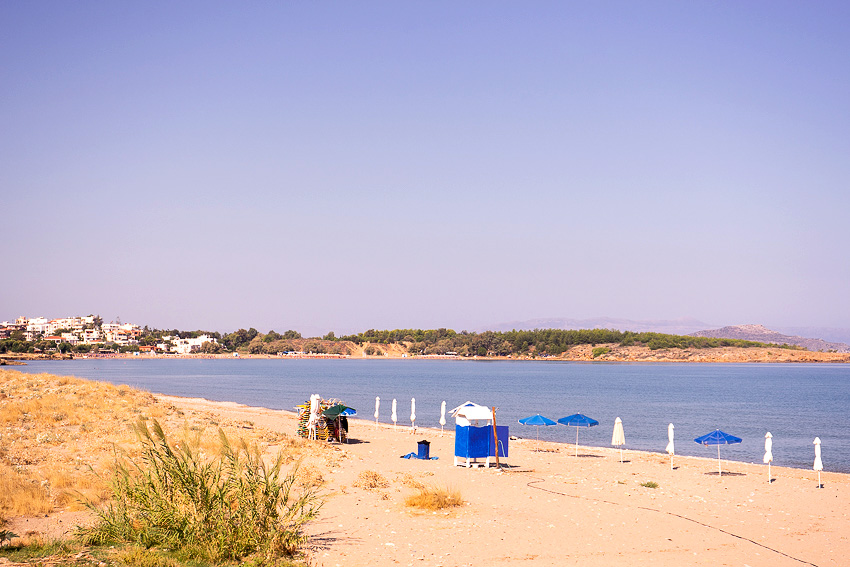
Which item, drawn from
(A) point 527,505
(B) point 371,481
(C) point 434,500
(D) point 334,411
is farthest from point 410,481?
(D) point 334,411

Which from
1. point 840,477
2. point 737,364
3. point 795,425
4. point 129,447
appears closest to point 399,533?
point 129,447

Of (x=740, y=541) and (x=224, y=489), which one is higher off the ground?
(x=224, y=489)

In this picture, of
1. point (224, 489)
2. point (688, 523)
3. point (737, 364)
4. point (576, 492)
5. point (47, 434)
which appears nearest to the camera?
point (224, 489)

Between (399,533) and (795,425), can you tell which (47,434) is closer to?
(399,533)

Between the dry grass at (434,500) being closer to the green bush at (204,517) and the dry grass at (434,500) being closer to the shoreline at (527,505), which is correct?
the shoreline at (527,505)

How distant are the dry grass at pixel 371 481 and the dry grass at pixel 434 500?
1.64m

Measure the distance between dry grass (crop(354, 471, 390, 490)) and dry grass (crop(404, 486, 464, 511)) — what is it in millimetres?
1640

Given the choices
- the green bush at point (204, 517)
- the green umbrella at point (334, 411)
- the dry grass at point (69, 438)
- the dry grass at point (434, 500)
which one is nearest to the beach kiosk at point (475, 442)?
the dry grass at point (69, 438)

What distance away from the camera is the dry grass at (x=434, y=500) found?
14.0m

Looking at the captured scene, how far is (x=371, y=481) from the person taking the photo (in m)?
16.5

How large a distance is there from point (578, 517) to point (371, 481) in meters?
4.95

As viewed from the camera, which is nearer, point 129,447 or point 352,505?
point 352,505

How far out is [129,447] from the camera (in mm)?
19172

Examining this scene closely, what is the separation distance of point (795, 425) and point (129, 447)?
37305mm
